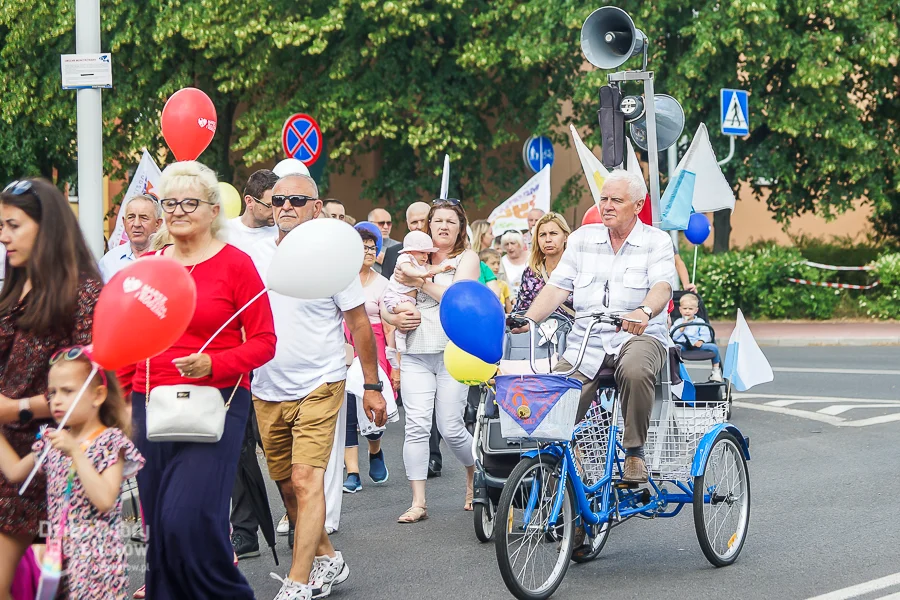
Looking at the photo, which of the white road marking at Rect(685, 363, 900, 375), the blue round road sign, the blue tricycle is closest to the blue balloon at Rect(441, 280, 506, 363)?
the blue tricycle

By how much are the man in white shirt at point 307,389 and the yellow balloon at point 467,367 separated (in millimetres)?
689

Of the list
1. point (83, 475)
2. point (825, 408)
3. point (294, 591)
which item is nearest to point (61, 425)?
point (83, 475)

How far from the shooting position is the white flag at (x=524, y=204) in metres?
16.8

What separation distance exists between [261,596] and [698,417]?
2.36 metres

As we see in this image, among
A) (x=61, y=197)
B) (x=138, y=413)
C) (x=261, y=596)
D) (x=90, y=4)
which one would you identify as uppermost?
(x=90, y=4)

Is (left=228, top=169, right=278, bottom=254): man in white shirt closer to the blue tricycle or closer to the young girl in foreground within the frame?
the blue tricycle

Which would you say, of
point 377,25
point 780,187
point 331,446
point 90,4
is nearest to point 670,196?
point 331,446

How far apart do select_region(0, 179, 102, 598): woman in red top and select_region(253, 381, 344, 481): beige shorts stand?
1.68 meters

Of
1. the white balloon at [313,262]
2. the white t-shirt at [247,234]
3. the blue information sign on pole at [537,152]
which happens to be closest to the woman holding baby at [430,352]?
the white t-shirt at [247,234]

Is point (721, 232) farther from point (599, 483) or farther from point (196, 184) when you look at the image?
point (196, 184)

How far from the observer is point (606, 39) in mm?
10281

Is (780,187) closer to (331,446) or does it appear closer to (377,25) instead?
(377,25)

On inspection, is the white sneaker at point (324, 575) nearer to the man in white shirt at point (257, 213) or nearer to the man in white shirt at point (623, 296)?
the man in white shirt at point (623, 296)

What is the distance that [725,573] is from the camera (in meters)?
6.43
